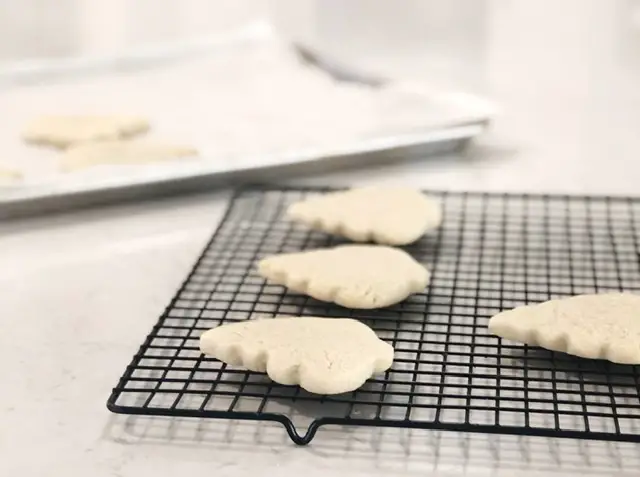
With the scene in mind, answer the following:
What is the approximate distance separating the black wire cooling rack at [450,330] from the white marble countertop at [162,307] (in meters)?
0.02

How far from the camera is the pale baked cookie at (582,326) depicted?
2.02 feet

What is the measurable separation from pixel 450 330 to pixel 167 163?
43 cm

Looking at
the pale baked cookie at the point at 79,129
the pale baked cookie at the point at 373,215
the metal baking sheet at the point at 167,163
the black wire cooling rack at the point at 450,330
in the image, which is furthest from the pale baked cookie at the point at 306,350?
the pale baked cookie at the point at 79,129

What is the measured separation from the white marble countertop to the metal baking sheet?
0.07 ft

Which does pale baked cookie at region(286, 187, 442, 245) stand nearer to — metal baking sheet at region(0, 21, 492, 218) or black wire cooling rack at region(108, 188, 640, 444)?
black wire cooling rack at region(108, 188, 640, 444)

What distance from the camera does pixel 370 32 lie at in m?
1.79

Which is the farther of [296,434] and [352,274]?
[352,274]

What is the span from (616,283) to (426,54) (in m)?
1.04

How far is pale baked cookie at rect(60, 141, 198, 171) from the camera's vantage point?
102 centimetres

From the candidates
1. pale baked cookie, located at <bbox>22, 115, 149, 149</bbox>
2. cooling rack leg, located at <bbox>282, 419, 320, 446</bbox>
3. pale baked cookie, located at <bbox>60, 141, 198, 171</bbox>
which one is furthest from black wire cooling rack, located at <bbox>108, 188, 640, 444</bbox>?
pale baked cookie, located at <bbox>22, 115, 149, 149</bbox>

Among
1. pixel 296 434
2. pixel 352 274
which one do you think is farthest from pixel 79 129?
pixel 296 434

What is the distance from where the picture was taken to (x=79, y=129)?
116cm

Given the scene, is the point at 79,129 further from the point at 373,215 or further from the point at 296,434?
the point at 296,434

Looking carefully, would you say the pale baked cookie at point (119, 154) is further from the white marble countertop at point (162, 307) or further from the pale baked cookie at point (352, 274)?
the pale baked cookie at point (352, 274)
